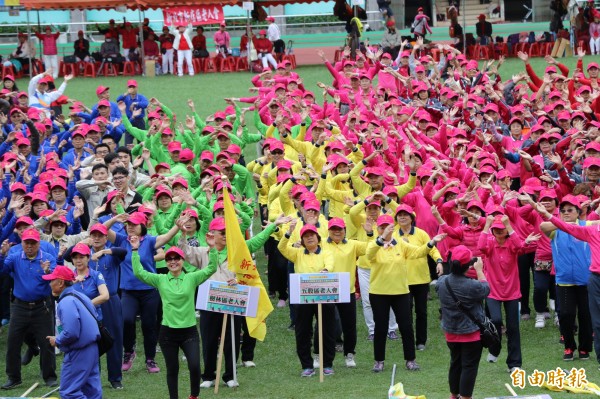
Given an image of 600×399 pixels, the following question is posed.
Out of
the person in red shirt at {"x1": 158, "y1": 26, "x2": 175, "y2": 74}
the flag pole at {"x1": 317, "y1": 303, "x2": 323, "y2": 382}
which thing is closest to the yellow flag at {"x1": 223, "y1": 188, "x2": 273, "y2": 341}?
the flag pole at {"x1": 317, "y1": 303, "x2": 323, "y2": 382}

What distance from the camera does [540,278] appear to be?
15781mm

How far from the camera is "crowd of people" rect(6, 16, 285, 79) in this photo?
3959 centimetres

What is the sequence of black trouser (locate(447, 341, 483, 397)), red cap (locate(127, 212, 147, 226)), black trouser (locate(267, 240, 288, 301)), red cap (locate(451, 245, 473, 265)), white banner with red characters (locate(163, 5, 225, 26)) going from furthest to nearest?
white banner with red characters (locate(163, 5, 225, 26)) < black trouser (locate(267, 240, 288, 301)) < red cap (locate(127, 212, 147, 226)) < black trouser (locate(447, 341, 483, 397)) < red cap (locate(451, 245, 473, 265))

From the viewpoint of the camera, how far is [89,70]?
133ft

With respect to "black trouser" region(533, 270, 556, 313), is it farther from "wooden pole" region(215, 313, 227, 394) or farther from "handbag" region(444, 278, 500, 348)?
"wooden pole" region(215, 313, 227, 394)

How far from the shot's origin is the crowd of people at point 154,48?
39.6m

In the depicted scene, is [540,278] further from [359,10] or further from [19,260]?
[359,10]

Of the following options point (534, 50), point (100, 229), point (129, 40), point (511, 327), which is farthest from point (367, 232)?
point (129, 40)

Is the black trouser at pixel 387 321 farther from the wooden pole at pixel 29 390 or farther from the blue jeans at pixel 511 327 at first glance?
the wooden pole at pixel 29 390

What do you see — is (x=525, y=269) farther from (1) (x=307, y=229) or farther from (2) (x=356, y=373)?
(1) (x=307, y=229)

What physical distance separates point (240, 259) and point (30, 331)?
2712mm

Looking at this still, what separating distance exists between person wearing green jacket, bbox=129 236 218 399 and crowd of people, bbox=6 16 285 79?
26.7m

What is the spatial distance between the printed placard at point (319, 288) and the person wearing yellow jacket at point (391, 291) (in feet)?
1.36

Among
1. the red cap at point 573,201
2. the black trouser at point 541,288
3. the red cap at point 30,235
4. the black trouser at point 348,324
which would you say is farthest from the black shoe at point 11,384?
the red cap at point 573,201
